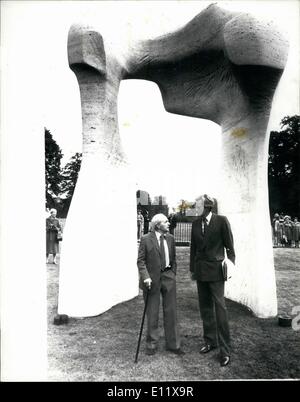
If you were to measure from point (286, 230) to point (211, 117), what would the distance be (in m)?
8.22

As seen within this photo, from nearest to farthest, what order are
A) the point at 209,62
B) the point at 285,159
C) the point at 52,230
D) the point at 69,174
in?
the point at 209,62, the point at 69,174, the point at 285,159, the point at 52,230

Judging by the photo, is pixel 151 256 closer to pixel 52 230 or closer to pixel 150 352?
pixel 150 352

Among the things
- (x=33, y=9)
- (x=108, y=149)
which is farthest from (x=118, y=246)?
(x=33, y=9)

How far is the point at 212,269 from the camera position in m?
4.41

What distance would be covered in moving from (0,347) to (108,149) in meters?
4.21

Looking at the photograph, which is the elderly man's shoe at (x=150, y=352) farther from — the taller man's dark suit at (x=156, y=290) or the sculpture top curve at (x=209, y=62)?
the sculpture top curve at (x=209, y=62)

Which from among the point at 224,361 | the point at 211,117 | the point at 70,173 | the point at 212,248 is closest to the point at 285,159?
the point at 211,117

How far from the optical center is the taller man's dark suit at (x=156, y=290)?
468 centimetres

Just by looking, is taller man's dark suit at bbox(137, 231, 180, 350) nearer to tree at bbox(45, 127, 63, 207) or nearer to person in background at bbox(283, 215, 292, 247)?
tree at bbox(45, 127, 63, 207)

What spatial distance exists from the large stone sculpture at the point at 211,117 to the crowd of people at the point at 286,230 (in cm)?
753

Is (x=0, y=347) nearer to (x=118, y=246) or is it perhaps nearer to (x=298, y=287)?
(x=118, y=246)

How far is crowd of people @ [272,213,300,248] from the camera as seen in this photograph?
45.2 ft

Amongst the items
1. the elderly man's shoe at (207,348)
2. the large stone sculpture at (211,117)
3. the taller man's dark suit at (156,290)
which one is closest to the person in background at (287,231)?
the large stone sculpture at (211,117)

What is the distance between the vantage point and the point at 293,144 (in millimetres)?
7969
